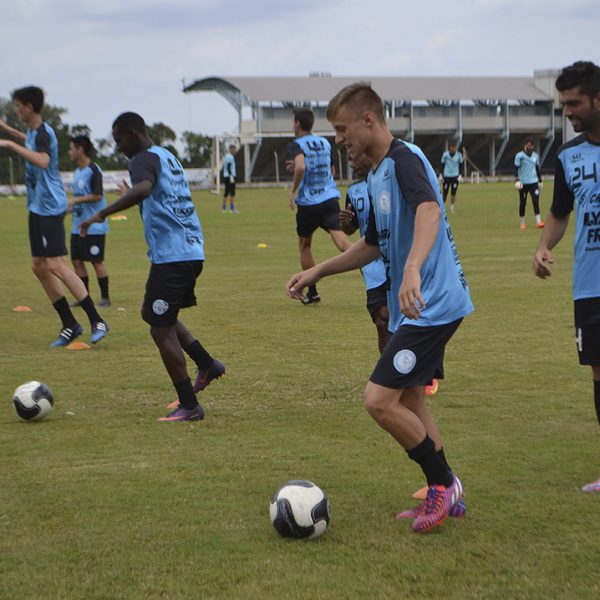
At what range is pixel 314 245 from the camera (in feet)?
68.3

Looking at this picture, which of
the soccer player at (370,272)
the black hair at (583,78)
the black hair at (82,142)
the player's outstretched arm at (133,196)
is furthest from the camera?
the black hair at (82,142)

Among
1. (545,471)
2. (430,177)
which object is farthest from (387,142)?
(545,471)

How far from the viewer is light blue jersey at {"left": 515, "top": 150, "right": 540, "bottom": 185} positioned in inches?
971

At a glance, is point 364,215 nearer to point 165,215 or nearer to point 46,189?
point 165,215

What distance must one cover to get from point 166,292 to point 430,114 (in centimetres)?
7217

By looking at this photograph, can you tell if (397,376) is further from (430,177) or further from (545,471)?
(545,471)

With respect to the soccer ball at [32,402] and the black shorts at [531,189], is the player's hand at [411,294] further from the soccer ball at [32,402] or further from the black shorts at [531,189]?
the black shorts at [531,189]

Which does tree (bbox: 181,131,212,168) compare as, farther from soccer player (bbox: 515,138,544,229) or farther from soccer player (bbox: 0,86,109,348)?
soccer player (bbox: 0,86,109,348)

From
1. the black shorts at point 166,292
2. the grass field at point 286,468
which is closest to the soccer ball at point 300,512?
the grass field at point 286,468

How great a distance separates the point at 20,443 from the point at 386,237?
2.94m

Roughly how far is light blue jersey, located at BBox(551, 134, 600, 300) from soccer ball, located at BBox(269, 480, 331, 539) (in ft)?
5.64

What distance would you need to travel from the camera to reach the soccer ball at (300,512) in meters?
4.54

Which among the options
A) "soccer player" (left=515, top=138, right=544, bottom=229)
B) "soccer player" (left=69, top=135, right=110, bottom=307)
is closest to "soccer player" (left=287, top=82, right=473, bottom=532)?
"soccer player" (left=69, top=135, right=110, bottom=307)

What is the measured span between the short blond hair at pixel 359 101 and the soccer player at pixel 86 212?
812cm
